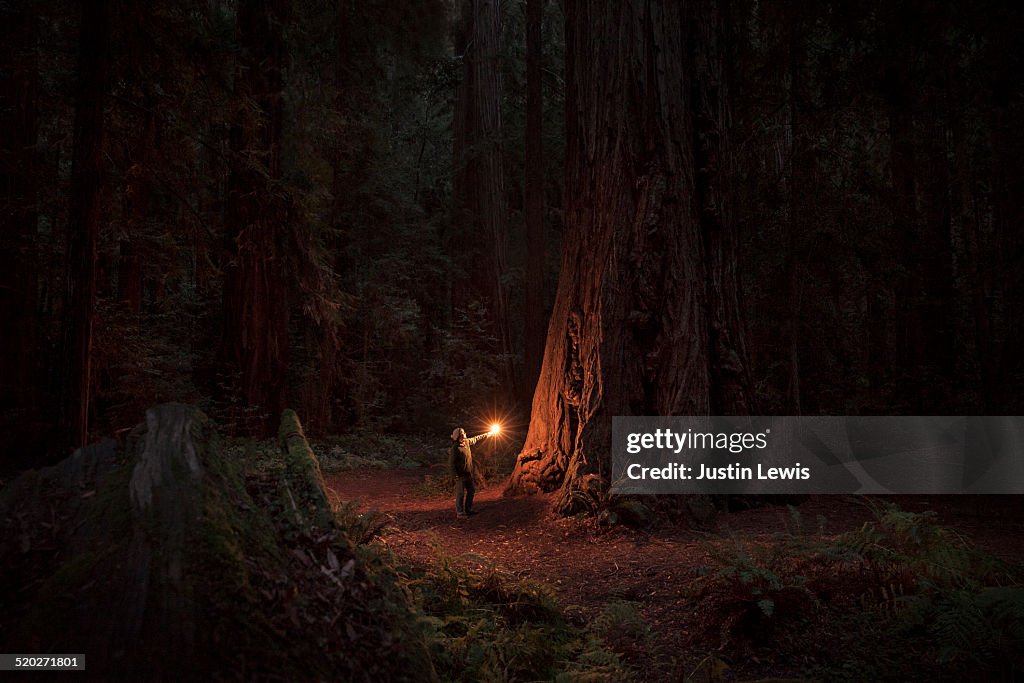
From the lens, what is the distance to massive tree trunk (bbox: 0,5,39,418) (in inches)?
339

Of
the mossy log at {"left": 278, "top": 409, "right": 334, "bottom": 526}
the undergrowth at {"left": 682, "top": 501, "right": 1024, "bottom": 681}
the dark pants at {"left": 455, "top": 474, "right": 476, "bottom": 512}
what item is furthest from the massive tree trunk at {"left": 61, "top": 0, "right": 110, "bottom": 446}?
the undergrowth at {"left": 682, "top": 501, "right": 1024, "bottom": 681}

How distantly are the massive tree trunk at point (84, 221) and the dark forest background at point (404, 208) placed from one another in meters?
0.02

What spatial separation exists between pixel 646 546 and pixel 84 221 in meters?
6.94

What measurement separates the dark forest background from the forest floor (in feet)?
8.69

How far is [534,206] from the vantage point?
51.2 feet

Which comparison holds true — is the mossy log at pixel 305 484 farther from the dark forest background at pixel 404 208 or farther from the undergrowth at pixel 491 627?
the dark forest background at pixel 404 208

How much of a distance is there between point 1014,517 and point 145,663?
10016mm

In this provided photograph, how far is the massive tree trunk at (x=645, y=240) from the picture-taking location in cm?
792

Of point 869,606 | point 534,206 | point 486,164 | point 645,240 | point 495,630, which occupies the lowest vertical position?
point 495,630

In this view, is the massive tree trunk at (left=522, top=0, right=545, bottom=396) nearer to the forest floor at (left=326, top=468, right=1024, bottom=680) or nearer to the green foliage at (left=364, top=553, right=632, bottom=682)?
the forest floor at (left=326, top=468, right=1024, bottom=680)

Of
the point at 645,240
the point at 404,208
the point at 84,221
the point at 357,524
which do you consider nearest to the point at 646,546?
the point at 357,524

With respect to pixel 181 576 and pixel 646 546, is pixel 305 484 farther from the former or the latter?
pixel 646 546

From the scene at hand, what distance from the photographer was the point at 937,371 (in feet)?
43.5

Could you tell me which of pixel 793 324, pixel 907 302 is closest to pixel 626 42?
pixel 793 324
